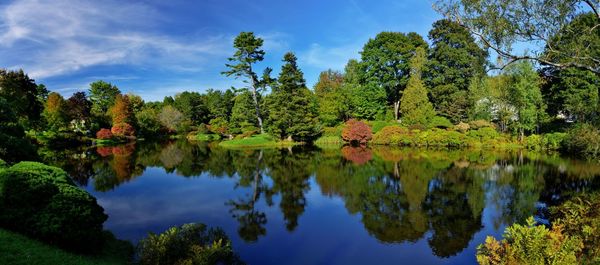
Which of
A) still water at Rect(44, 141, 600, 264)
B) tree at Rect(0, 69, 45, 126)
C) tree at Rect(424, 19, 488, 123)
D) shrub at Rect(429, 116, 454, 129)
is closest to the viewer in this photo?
still water at Rect(44, 141, 600, 264)

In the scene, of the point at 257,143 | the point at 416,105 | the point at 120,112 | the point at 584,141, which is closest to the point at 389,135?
the point at 416,105

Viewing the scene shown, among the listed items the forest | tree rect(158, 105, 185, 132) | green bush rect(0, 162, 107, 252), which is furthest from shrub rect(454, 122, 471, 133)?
tree rect(158, 105, 185, 132)

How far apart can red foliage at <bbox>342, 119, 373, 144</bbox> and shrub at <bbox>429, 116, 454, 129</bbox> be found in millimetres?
7448

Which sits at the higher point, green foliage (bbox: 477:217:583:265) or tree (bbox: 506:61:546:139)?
tree (bbox: 506:61:546:139)

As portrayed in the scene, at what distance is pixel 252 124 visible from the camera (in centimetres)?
5175

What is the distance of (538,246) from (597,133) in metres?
29.5

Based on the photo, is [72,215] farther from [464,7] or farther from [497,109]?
[497,109]

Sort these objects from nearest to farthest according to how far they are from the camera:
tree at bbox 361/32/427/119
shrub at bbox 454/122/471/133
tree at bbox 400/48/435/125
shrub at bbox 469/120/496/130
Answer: shrub at bbox 469/120/496/130 < shrub at bbox 454/122/471/133 < tree at bbox 400/48/435/125 < tree at bbox 361/32/427/119

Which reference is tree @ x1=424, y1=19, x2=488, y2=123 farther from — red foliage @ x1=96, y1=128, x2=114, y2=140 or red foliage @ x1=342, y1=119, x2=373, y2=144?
red foliage @ x1=96, y1=128, x2=114, y2=140

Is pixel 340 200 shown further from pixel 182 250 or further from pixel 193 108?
pixel 193 108

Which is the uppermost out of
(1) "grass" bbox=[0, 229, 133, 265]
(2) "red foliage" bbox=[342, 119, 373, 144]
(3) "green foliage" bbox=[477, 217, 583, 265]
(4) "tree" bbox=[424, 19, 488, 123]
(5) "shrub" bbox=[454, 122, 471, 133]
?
(4) "tree" bbox=[424, 19, 488, 123]

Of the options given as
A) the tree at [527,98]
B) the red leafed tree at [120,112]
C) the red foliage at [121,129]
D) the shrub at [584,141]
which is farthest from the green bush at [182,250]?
the red leafed tree at [120,112]

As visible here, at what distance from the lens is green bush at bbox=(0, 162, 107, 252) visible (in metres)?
7.57

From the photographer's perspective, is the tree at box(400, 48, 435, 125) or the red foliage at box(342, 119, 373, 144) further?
the red foliage at box(342, 119, 373, 144)
